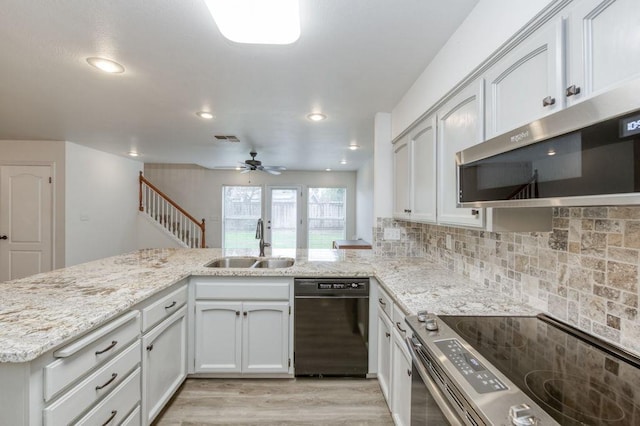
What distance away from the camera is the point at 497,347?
103cm

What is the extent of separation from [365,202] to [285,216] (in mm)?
2301

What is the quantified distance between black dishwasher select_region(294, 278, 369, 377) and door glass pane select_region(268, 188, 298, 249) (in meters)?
5.16

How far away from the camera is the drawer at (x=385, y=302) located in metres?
1.80

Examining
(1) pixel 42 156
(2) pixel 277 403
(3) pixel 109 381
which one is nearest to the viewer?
(3) pixel 109 381

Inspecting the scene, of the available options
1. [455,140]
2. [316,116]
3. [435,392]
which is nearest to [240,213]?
[316,116]

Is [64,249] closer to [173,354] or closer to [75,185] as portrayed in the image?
[75,185]

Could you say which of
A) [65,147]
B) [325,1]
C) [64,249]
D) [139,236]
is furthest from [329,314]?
[139,236]

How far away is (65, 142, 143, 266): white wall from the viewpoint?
14.2 ft

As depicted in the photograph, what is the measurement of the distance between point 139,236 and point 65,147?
2196 mm

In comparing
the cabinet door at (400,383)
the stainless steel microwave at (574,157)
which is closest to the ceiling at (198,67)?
the stainless steel microwave at (574,157)

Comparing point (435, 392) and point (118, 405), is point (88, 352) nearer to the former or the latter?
point (118, 405)

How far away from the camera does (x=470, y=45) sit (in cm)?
142

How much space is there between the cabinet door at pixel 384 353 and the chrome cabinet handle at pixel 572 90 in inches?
57.1

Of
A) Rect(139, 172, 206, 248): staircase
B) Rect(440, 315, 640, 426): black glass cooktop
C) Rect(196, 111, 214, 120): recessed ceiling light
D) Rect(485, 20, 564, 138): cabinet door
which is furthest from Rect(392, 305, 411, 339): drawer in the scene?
Rect(139, 172, 206, 248): staircase
